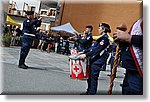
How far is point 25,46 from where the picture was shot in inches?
102

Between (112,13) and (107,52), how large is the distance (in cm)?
38

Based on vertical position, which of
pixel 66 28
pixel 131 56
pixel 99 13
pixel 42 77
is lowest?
pixel 42 77

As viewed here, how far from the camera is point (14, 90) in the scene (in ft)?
8.37

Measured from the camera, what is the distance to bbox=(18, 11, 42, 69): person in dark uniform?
101 inches

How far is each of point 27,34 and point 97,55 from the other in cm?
71

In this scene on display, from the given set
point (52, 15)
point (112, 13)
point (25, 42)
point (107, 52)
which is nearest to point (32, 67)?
point (25, 42)

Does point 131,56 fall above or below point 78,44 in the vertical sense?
below

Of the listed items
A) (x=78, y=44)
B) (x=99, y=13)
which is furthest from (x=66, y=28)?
(x=99, y=13)

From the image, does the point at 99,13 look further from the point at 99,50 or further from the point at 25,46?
the point at 25,46

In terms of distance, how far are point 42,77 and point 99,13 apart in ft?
2.72

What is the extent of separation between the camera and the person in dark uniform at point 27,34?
8.45 feet

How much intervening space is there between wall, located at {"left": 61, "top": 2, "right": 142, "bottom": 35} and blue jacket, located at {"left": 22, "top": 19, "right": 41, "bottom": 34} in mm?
262

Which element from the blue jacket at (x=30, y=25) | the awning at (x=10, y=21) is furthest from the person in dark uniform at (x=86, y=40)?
the awning at (x=10, y=21)

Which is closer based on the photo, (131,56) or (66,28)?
(131,56)
